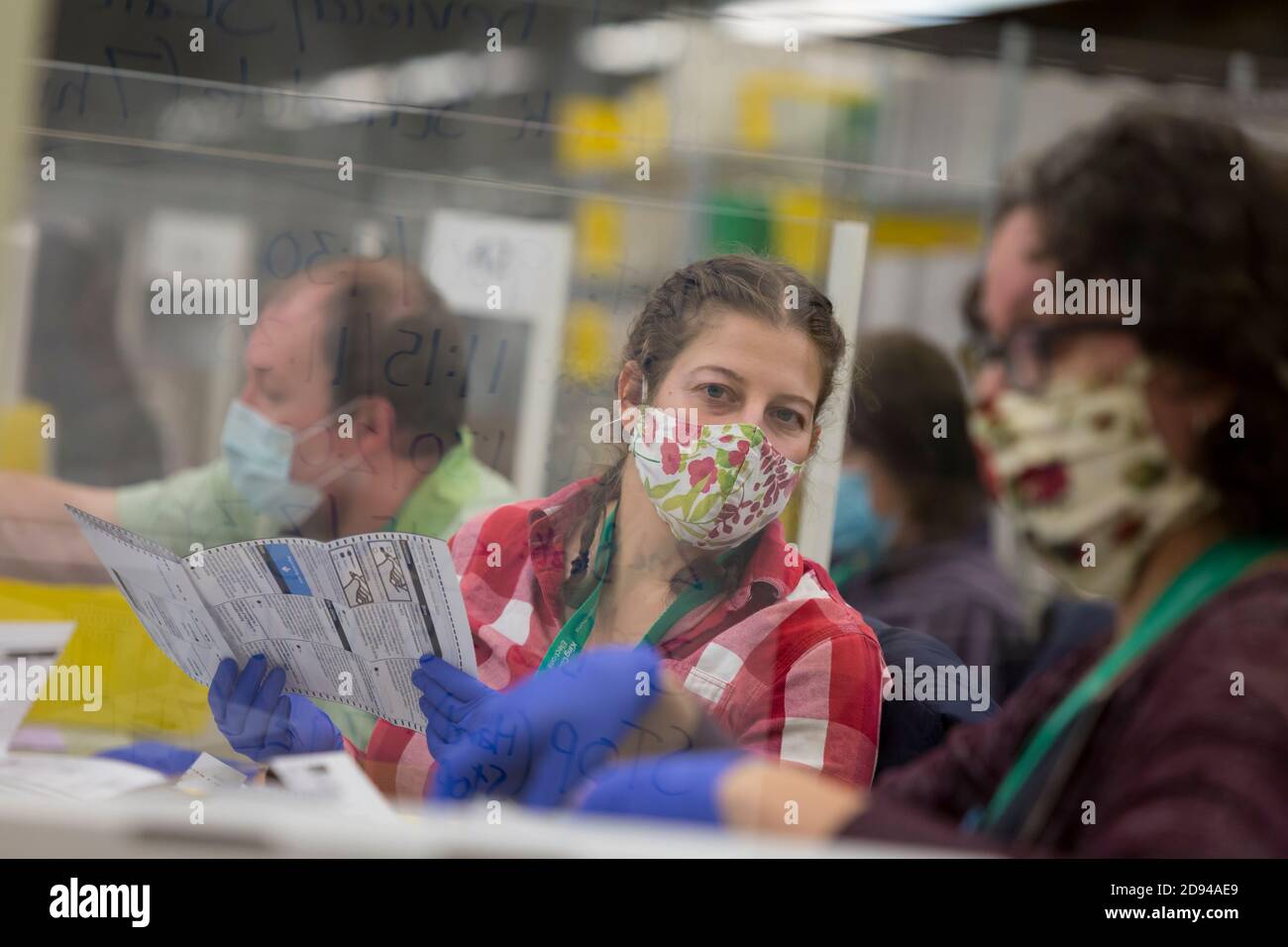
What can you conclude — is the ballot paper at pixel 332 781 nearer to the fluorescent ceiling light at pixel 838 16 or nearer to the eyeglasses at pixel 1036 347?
the eyeglasses at pixel 1036 347

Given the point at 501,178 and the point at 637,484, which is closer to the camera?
the point at 637,484

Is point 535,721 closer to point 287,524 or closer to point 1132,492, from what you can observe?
point 287,524

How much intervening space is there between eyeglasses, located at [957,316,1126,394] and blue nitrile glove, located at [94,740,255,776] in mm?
929

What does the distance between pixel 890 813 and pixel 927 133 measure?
803mm

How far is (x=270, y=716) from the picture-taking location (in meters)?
1.35

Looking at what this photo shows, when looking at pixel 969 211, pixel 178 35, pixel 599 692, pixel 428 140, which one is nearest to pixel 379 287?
pixel 428 140

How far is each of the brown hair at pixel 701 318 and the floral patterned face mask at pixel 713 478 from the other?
38 millimetres

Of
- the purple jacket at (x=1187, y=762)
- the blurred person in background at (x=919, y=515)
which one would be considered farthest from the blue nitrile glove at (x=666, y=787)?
the blurred person in background at (x=919, y=515)

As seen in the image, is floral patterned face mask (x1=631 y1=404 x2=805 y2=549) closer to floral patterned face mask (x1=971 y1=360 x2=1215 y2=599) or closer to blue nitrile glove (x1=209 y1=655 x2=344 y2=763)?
floral patterned face mask (x1=971 y1=360 x2=1215 y2=599)

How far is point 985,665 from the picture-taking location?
1.32m

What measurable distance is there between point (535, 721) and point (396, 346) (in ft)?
1.55

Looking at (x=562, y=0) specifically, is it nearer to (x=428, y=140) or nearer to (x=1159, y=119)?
(x=428, y=140)

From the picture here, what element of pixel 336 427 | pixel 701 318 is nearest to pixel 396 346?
pixel 336 427

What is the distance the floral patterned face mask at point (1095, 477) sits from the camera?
1.01 m
